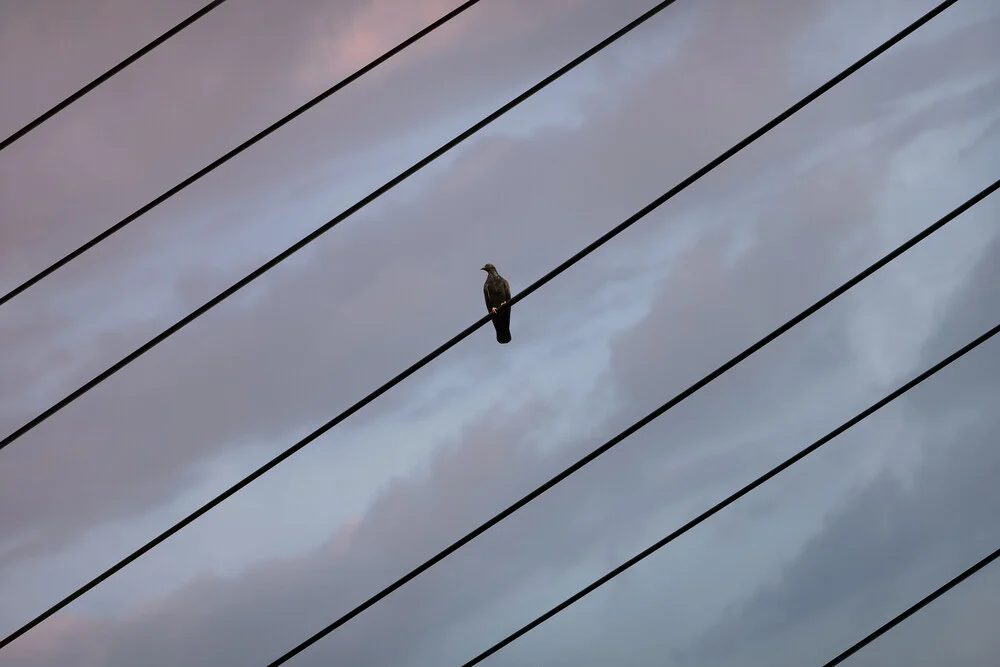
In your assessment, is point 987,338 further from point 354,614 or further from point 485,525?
point 354,614

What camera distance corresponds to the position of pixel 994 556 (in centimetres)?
673

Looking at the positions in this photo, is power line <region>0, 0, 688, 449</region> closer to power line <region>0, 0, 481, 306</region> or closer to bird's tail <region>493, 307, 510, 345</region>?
power line <region>0, 0, 481, 306</region>

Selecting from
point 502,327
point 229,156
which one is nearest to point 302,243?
point 229,156

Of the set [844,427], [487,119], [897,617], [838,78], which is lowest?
[897,617]

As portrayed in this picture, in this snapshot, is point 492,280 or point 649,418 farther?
point 492,280

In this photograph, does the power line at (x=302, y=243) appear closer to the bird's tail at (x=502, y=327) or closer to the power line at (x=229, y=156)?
the power line at (x=229, y=156)

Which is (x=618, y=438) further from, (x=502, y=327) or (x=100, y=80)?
(x=502, y=327)

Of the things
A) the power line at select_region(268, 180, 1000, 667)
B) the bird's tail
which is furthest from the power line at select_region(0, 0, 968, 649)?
the bird's tail

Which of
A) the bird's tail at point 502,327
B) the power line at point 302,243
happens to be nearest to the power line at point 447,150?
the power line at point 302,243

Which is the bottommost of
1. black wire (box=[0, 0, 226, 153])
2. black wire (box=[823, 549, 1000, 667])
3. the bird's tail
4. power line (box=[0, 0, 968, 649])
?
black wire (box=[823, 549, 1000, 667])

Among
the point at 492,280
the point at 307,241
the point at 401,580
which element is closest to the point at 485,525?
the point at 401,580

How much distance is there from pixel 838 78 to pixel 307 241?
3.23 metres

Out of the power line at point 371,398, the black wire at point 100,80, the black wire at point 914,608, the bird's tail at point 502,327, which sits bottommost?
the black wire at point 914,608

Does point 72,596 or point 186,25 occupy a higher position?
point 186,25
